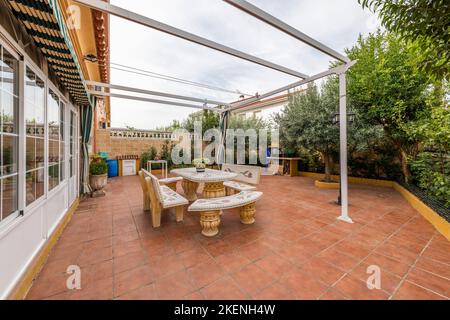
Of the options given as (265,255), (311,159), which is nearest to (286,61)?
(265,255)

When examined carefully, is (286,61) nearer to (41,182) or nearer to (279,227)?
(279,227)

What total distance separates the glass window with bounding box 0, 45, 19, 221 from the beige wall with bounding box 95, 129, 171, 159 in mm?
6438

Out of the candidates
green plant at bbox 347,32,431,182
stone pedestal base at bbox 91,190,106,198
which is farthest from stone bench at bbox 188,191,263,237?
green plant at bbox 347,32,431,182

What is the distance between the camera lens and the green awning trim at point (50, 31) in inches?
50.7

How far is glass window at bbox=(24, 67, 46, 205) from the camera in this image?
1.87 m

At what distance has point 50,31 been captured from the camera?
5.07 feet

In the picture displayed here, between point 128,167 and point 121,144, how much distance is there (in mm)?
1046

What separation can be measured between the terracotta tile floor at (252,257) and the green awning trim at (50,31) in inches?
88.7

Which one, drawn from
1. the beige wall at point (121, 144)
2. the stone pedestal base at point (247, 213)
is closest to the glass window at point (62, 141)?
the stone pedestal base at point (247, 213)

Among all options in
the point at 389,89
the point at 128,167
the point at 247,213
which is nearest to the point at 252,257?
the point at 247,213

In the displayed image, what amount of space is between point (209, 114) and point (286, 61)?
18.6 feet
